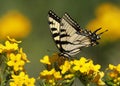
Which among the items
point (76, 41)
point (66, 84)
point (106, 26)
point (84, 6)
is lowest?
point (66, 84)

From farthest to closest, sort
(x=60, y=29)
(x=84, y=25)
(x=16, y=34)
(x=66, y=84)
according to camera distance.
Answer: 1. (x=84, y=25)
2. (x=16, y=34)
3. (x=60, y=29)
4. (x=66, y=84)

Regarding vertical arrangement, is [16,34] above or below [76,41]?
above

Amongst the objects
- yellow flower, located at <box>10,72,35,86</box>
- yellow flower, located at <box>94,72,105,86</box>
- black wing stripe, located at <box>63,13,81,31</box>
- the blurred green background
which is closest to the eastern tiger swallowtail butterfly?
black wing stripe, located at <box>63,13,81,31</box>

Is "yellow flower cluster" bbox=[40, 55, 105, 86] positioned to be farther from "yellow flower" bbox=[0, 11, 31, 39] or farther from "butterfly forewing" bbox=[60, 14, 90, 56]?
"yellow flower" bbox=[0, 11, 31, 39]

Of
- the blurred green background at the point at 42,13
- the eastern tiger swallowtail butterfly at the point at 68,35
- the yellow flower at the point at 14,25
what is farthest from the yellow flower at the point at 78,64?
the yellow flower at the point at 14,25

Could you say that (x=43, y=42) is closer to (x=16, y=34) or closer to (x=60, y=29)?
(x=16, y=34)

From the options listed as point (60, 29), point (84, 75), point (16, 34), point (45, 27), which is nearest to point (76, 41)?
point (60, 29)

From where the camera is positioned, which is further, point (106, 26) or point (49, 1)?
point (49, 1)

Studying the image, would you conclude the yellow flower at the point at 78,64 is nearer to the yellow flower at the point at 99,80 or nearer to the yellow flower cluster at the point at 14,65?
the yellow flower at the point at 99,80
